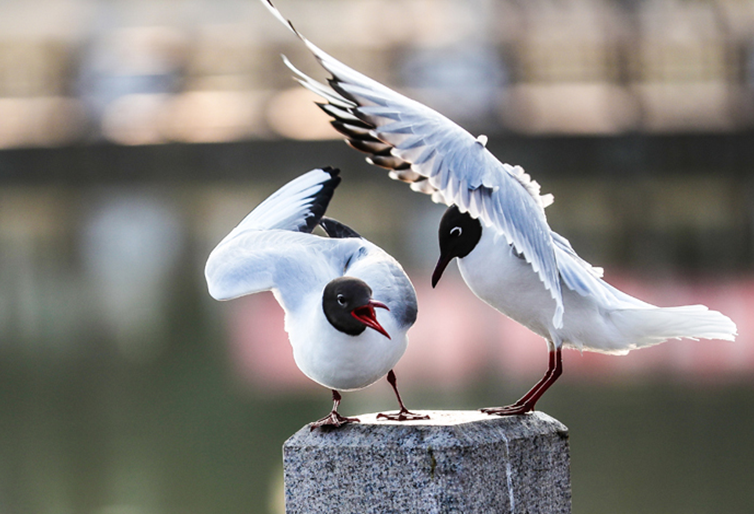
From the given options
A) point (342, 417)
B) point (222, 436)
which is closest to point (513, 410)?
point (342, 417)

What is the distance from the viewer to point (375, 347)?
1.83m

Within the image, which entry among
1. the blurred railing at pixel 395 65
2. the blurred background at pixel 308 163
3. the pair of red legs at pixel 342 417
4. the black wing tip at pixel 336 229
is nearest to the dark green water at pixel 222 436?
the blurred background at pixel 308 163

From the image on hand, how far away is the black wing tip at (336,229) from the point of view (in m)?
2.33

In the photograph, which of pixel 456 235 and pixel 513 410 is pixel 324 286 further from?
pixel 513 410

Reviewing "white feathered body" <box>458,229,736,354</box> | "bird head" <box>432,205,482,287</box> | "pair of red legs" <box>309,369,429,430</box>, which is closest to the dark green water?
"pair of red legs" <box>309,369,429,430</box>

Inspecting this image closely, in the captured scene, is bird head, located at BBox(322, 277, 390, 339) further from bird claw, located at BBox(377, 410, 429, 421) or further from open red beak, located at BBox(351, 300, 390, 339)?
bird claw, located at BBox(377, 410, 429, 421)

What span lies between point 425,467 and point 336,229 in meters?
0.75

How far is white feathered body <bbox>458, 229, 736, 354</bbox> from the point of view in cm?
192

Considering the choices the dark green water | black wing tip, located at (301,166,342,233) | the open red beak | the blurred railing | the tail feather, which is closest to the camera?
the open red beak

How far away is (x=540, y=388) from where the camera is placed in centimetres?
202

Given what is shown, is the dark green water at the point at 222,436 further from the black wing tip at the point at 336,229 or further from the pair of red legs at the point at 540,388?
the pair of red legs at the point at 540,388

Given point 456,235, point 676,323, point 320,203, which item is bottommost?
point 676,323

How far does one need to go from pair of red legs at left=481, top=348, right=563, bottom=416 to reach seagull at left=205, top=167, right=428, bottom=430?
0.71 feet

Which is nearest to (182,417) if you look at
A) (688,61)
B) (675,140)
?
(675,140)
